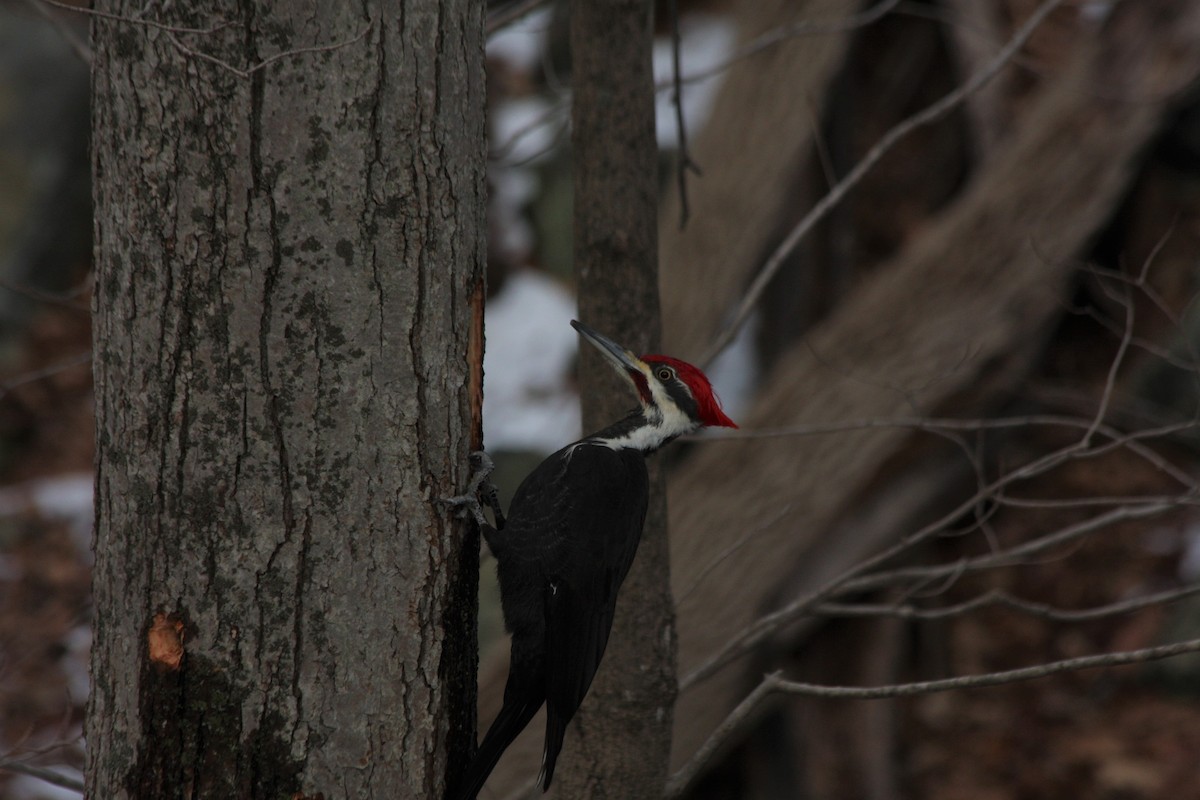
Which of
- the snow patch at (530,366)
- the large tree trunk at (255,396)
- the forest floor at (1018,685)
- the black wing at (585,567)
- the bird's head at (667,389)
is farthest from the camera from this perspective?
the snow patch at (530,366)

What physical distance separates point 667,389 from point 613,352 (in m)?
0.23

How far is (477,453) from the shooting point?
2.13m

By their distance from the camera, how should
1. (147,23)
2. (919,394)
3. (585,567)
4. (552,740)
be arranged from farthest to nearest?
(919,394) < (585,567) < (552,740) < (147,23)

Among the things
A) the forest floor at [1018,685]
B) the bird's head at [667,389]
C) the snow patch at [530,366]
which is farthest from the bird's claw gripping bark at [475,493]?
the snow patch at [530,366]

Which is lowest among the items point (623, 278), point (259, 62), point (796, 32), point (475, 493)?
point (475, 493)

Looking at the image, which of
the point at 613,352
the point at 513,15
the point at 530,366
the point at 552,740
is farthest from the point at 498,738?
the point at 530,366

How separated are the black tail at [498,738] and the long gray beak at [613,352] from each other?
32.4 inches

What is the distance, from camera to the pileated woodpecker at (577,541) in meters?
2.43

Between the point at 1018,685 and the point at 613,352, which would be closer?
the point at 613,352

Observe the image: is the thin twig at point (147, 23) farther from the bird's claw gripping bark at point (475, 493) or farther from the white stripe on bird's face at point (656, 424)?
the white stripe on bird's face at point (656, 424)

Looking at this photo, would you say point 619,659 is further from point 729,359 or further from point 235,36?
point 729,359

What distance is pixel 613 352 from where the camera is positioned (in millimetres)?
2738

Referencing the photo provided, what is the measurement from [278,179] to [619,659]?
145cm

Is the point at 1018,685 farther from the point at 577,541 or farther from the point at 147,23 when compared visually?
the point at 147,23
